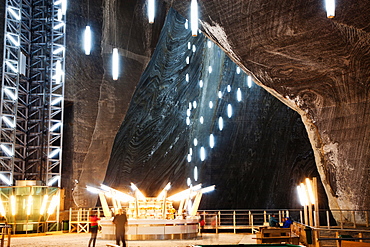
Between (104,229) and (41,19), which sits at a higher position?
(41,19)

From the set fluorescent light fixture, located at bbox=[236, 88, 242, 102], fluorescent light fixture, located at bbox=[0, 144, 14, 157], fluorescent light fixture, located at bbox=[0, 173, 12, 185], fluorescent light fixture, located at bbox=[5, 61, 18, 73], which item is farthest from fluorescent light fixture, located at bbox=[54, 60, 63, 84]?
fluorescent light fixture, located at bbox=[236, 88, 242, 102]

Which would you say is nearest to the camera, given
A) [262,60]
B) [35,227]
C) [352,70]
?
[352,70]

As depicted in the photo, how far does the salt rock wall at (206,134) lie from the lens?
27.8 meters

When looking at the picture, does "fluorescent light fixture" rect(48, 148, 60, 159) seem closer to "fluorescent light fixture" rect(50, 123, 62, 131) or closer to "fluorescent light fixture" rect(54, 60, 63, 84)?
"fluorescent light fixture" rect(50, 123, 62, 131)

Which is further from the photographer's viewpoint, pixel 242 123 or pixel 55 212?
pixel 242 123

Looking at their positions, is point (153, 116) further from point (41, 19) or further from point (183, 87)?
point (41, 19)

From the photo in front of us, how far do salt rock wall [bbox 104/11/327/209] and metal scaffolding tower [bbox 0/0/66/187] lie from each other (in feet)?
18.8

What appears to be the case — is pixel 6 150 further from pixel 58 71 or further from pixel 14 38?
pixel 14 38

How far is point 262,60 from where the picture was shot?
15.4m

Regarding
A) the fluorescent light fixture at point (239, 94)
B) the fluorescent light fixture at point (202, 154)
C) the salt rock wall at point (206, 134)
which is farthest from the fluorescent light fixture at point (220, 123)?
the fluorescent light fixture at point (202, 154)

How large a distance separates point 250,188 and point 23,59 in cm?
1586

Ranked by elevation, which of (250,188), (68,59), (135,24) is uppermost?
(135,24)

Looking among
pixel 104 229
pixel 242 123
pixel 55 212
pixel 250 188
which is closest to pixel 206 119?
pixel 242 123

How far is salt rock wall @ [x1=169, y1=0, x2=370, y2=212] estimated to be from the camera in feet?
44.1
